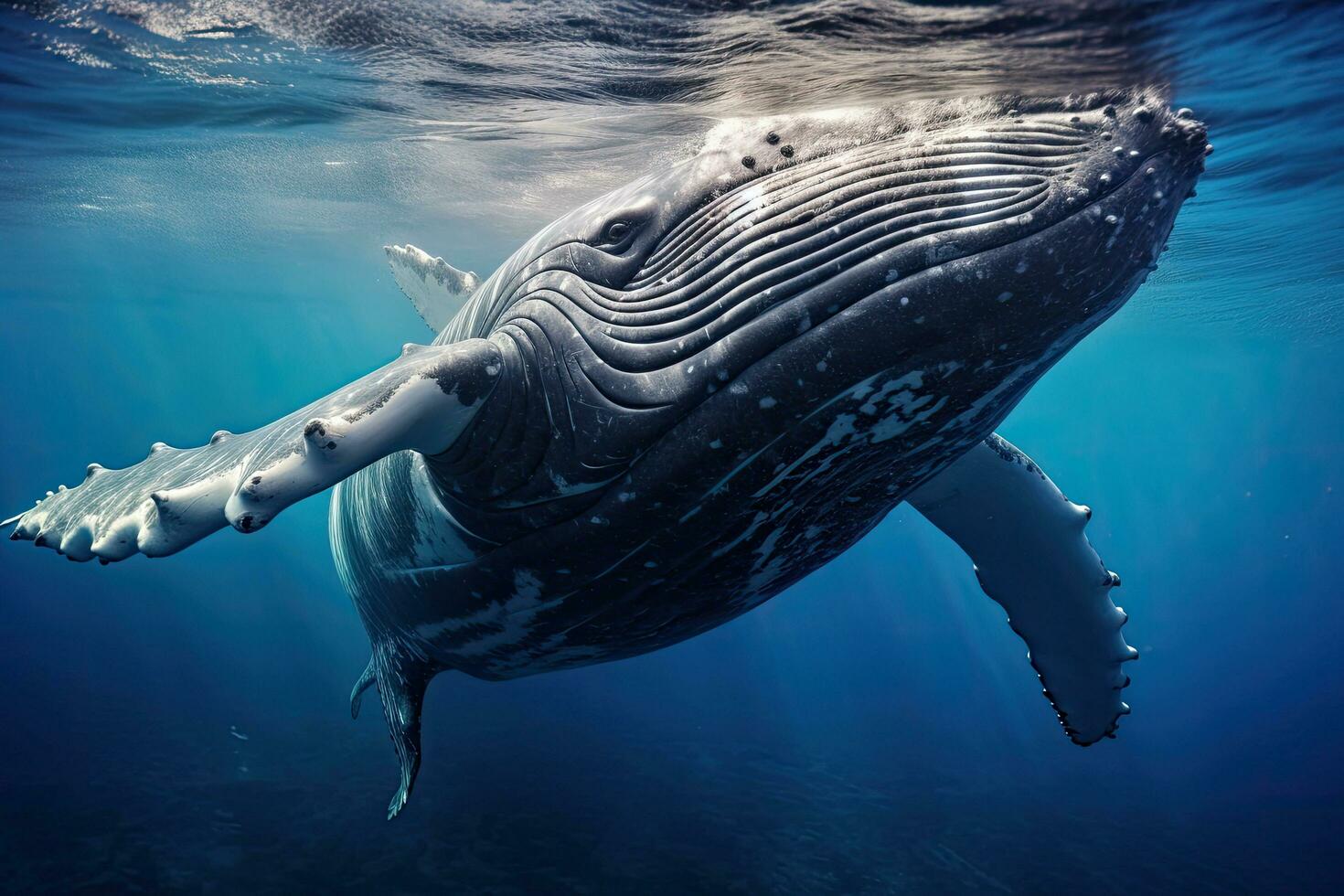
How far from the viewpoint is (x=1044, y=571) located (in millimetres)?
6133

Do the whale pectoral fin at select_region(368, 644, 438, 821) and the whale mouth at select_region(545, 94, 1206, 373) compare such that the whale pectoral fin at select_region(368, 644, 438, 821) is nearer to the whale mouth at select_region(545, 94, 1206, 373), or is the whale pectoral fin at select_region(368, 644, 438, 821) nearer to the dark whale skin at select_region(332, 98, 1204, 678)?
the dark whale skin at select_region(332, 98, 1204, 678)

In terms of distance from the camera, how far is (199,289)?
39.6m

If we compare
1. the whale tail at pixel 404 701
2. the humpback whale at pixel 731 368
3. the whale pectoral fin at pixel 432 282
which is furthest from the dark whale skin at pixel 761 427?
the whale pectoral fin at pixel 432 282

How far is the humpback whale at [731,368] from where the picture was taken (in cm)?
302

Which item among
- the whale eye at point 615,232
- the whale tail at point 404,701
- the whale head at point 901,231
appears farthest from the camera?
the whale tail at point 404,701

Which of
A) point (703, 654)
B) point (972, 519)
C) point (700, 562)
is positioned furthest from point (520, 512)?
point (703, 654)

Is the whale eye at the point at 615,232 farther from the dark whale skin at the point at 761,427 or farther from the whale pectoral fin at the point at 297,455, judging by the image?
the whale pectoral fin at the point at 297,455

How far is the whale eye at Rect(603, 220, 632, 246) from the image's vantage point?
3754mm

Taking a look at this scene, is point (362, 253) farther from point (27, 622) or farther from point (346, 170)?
point (27, 622)

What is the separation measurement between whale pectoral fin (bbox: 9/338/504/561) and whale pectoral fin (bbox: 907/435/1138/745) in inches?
148

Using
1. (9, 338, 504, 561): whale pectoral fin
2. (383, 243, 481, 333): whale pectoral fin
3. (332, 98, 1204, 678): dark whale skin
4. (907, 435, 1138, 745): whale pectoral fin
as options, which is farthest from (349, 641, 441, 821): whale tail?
(907, 435, 1138, 745): whale pectoral fin

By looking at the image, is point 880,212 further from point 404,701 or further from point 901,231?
point 404,701

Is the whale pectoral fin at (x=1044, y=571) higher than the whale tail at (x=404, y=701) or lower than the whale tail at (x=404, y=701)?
higher

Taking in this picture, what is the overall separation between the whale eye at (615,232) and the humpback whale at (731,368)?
Answer: 0.04ft
